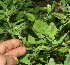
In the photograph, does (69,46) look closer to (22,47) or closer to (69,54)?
(69,54)

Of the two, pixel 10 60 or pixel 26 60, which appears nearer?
pixel 10 60

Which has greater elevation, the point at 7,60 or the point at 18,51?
the point at 18,51

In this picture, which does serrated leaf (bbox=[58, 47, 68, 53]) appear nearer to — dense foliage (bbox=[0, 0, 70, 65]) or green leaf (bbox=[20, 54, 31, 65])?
dense foliage (bbox=[0, 0, 70, 65])

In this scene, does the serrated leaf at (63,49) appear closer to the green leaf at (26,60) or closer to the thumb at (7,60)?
the green leaf at (26,60)

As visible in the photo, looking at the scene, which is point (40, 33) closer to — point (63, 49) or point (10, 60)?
point (63, 49)

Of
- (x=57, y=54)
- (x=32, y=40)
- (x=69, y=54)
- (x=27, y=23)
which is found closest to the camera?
(x=69, y=54)

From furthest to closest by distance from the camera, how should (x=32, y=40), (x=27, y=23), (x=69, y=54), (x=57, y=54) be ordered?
(x=27, y=23), (x=57, y=54), (x=32, y=40), (x=69, y=54)

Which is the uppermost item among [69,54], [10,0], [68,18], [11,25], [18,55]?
[10,0]

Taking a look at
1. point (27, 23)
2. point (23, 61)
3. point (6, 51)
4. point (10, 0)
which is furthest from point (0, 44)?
point (10, 0)

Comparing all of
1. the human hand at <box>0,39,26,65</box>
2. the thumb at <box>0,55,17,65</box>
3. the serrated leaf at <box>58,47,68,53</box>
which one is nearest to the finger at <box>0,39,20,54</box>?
the human hand at <box>0,39,26,65</box>

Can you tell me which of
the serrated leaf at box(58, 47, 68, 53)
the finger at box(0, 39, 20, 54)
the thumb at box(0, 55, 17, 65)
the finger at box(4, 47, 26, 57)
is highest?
the finger at box(0, 39, 20, 54)

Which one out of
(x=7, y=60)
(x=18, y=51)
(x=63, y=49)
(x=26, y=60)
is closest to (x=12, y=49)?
(x=18, y=51)
